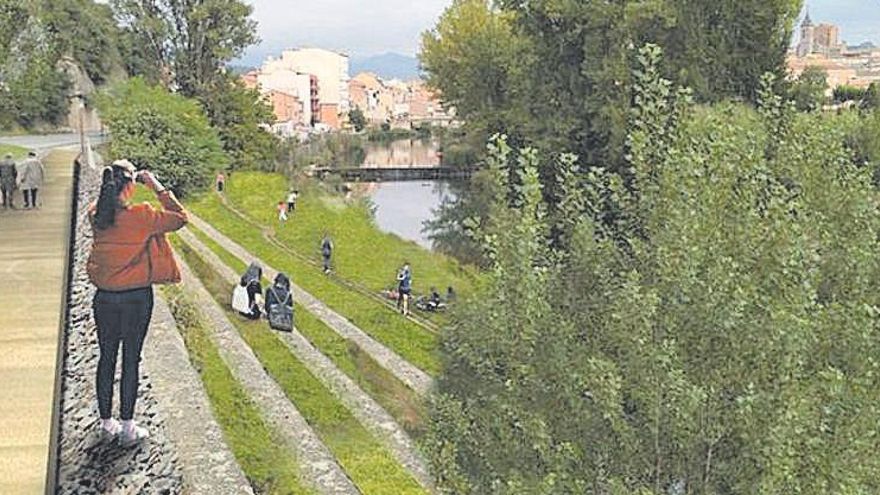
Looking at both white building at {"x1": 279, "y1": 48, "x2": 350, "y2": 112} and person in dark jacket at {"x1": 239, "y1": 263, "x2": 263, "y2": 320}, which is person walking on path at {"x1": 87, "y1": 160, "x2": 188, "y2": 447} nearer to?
person in dark jacket at {"x1": 239, "y1": 263, "x2": 263, "y2": 320}

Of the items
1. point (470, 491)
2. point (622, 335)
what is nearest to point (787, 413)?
point (622, 335)

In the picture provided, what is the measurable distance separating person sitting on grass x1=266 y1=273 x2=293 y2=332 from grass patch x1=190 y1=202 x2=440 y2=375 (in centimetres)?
232

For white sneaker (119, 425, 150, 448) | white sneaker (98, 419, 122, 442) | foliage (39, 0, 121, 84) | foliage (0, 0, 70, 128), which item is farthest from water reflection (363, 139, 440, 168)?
white sneaker (98, 419, 122, 442)

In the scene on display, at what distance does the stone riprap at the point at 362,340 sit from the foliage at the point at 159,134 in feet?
10.5

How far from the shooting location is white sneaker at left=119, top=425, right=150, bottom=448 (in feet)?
19.5

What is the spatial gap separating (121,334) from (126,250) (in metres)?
0.55

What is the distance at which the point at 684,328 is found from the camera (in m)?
6.31

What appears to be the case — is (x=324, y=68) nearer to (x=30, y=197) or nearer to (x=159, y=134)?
(x=159, y=134)

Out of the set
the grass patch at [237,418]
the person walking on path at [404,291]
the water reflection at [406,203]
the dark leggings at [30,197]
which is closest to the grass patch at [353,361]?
the grass patch at [237,418]

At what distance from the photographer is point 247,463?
9922mm

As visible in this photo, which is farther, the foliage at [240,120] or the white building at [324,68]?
the white building at [324,68]

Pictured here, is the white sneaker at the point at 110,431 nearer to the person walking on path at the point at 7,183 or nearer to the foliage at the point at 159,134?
the person walking on path at the point at 7,183

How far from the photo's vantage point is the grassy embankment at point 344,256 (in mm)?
18759

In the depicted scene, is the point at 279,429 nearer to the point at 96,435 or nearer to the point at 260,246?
the point at 96,435
